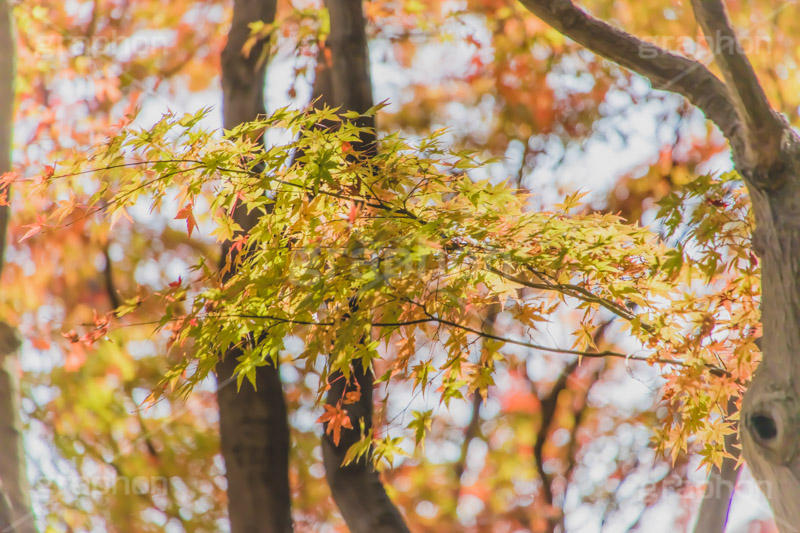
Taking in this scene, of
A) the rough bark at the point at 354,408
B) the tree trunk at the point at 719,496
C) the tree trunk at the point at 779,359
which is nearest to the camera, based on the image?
the tree trunk at the point at 779,359

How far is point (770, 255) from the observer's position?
1.89 metres

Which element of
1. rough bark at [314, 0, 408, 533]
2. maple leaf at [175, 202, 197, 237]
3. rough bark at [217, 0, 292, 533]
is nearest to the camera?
maple leaf at [175, 202, 197, 237]

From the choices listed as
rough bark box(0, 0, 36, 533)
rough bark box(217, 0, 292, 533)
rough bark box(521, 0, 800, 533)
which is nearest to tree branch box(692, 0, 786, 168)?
rough bark box(521, 0, 800, 533)

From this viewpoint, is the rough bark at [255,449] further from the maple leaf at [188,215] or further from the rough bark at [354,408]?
the maple leaf at [188,215]

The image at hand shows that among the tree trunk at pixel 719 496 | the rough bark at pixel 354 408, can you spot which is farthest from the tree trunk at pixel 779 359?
the rough bark at pixel 354 408

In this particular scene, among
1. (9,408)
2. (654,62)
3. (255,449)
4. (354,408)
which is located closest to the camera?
(654,62)

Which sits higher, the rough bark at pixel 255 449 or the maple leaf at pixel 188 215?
the maple leaf at pixel 188 215

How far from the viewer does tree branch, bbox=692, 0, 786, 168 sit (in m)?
1.84

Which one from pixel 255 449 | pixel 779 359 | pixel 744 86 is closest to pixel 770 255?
pixel 779 359

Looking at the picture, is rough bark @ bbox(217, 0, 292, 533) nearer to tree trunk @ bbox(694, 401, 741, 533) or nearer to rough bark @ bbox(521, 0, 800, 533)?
tree trunk @ bbox(694, 401, 741, 533)

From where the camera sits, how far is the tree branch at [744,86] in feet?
6.03

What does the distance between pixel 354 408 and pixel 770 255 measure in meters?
2.15

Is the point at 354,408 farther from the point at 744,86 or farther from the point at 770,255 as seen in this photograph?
the point at 744,86

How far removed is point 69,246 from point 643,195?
6.12m
